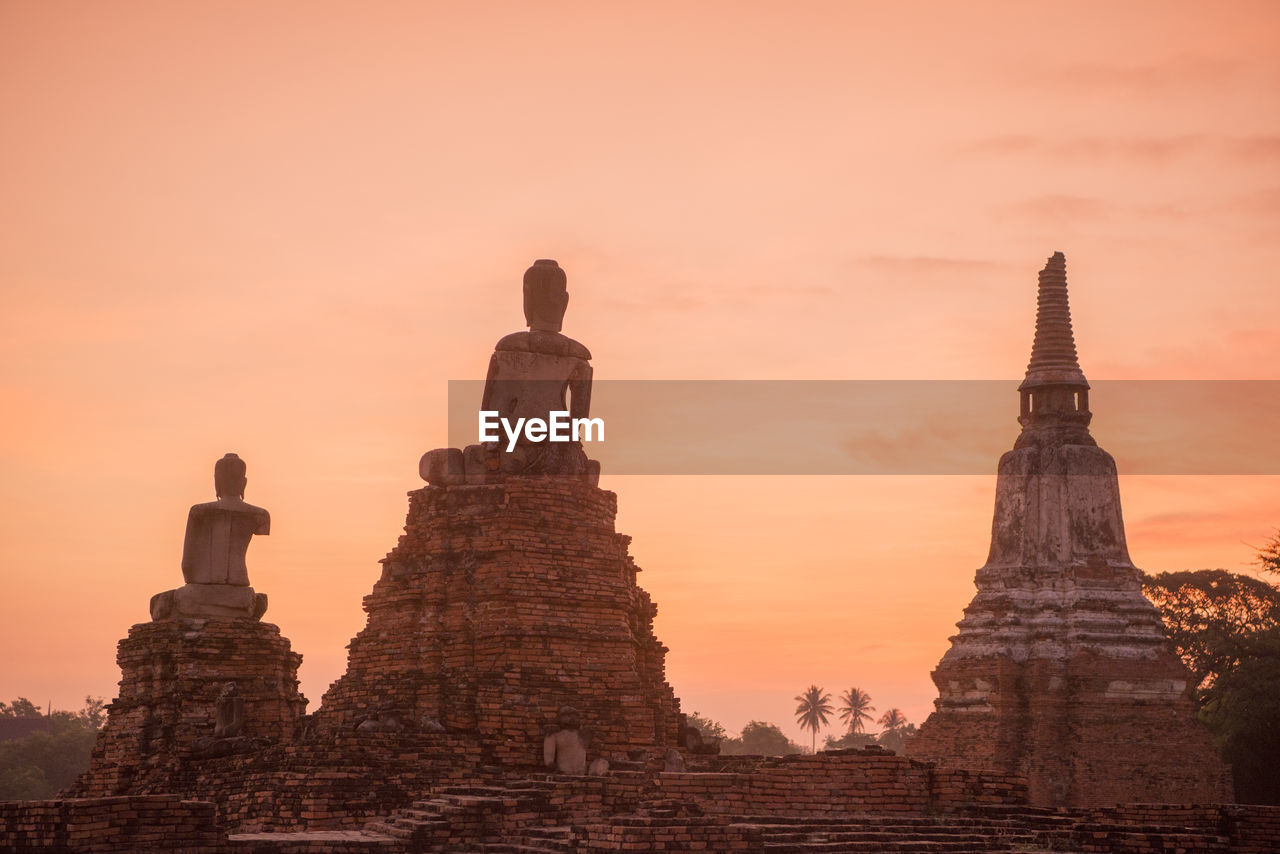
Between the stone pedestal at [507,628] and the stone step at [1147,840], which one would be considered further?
the stone pedestal at [507,628]

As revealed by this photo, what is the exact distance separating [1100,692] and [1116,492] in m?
4.87

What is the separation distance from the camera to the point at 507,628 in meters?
22.8

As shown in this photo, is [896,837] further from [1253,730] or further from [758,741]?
[758,741]

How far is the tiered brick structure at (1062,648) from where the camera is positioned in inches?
1521

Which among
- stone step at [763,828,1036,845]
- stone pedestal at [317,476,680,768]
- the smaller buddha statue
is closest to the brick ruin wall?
stone pedestal at [317,476,680,768]

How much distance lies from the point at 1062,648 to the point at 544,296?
61.6ft

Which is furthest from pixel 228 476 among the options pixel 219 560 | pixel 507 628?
pixel 507 628

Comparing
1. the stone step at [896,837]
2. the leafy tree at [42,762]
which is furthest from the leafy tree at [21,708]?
the stone step at [896,837]

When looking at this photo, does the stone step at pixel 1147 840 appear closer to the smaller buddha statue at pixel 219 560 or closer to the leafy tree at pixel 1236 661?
the smaller buddha statue at pixel 219 560

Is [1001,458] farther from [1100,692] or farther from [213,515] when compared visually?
[213,515]

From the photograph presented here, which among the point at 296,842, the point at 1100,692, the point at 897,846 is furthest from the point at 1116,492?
the point at 296,842

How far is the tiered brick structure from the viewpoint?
127 feet

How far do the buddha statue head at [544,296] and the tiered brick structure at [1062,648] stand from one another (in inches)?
708

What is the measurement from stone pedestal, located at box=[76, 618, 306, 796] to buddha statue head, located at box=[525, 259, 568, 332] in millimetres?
5820
